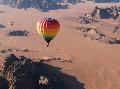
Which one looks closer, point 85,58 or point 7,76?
point 7,76

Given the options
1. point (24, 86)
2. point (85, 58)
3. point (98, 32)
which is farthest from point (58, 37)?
point (24, 86)

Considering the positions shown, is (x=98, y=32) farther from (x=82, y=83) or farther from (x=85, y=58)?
(x=82, y=83)

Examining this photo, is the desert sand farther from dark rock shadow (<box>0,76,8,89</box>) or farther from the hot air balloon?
dark rock shadow (<box>0,76,8,89</box>)

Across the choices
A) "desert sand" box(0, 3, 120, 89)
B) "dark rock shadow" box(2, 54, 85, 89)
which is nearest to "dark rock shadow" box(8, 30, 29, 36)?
"desert sand" box(0, 3, 120, 89)

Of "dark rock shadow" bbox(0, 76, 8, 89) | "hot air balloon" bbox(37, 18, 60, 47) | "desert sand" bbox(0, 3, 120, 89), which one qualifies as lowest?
"desert sand" bbox(0, 3, 120, 89)

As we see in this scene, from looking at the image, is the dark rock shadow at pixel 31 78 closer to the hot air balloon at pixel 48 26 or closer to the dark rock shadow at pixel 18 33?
the hot air balloon at pixel 48 26

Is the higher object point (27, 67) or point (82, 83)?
point (27, 67)

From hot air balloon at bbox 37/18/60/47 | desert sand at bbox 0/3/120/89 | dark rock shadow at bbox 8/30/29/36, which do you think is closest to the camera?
hot air balloon at bbox 37/18/60/47

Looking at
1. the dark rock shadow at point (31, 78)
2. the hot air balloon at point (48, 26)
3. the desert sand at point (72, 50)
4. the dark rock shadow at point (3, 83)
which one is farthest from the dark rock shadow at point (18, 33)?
the dark rock shadow at point (3, 83)
